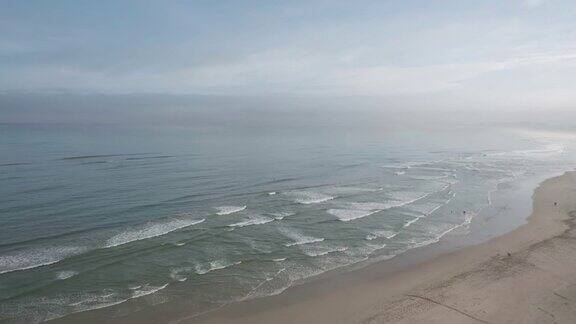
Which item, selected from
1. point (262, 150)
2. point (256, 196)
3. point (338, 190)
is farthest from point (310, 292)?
point (262, 150)

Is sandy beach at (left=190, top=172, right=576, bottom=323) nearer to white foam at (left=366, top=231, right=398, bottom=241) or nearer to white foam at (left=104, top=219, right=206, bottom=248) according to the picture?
white foam at (left=366, top=231, right=398, bottom=241)

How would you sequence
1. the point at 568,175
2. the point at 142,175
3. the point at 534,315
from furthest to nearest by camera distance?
the point at 568,175 < the point at 142,175 < the point at 534,315

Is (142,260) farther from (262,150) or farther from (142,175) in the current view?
(262,150)

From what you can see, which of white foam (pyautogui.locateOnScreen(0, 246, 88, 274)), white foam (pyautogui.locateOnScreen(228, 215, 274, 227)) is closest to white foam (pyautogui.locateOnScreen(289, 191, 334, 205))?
white foam (pyautogui.locateOnScreen(228, 215, 274, 227))

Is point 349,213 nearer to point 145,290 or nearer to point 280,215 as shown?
point 280,215

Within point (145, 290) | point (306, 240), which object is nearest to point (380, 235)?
point (306, 240)
